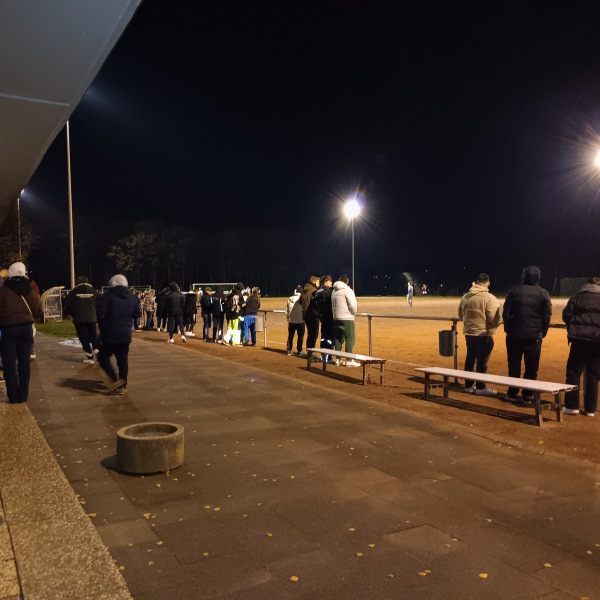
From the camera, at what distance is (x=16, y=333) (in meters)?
7.22

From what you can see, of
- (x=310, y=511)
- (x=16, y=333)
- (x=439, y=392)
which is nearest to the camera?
(x=310, y=511)

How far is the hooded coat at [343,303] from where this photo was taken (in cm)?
1108

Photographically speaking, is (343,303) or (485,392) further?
(343,303)

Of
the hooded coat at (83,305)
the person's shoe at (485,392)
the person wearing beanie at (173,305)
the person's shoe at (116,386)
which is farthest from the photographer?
the person wearing beanie at (173,305)

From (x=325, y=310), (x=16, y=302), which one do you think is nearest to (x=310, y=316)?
(x=325, y=310)

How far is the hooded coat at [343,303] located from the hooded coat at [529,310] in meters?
3.69

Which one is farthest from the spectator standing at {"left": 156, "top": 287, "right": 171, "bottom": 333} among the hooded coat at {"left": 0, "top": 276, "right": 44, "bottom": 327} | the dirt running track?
the hooded coat at {"left": 0, "top": 276, "right": 44, "bottom": 327}

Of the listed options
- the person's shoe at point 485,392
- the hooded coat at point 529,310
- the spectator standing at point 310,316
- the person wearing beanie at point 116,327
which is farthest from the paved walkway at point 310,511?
the spectator standing at point 310,316

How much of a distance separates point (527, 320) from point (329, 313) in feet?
15.6

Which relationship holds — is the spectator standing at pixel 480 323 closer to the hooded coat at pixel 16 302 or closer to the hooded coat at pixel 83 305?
the hooded coat at pixel 16 302

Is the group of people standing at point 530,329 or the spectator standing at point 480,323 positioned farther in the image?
the spectator standing at point 480,323

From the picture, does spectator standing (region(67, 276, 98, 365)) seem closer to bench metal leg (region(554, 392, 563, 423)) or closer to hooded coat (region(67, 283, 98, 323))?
hooded coat (region(67, 283, 98, 323))

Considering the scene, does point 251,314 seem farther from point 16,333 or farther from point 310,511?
point 310,511

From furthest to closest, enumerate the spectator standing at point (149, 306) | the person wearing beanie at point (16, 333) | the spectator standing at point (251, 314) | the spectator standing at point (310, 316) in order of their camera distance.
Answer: the spectator standing at point (149, 306) < the spectator standing at point (251, 314) < the spectator standing at point (310, 316) < the person wearing beanie at point (16, 333)
